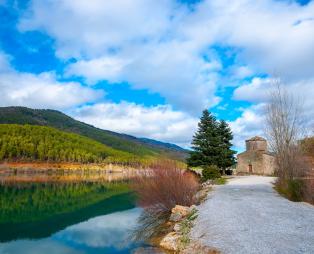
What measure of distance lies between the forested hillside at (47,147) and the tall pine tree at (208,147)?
113641 millimetres

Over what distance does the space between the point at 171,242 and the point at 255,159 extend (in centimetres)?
5227

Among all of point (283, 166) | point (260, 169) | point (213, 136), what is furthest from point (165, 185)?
point (260, 169)

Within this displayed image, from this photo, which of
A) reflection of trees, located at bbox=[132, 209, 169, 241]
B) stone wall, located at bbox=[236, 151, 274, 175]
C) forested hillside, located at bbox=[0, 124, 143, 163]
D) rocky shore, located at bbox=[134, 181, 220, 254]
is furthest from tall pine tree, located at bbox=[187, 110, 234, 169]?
forested hillside, located at bbox=[0, 124, 143, 163]

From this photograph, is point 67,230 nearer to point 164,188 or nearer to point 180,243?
point 164,188

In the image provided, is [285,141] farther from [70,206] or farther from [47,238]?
[70,206]

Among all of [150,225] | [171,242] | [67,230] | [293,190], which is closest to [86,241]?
[67,230]

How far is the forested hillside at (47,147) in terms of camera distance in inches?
5833

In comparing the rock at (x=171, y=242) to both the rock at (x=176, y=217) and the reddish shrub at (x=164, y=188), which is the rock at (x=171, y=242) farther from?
the reddish shrub at (x=164, y=188)

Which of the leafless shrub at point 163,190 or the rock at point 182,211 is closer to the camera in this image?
the rock at point 182,211

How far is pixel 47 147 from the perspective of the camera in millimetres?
159000

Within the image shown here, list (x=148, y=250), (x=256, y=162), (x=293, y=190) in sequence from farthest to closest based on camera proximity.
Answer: (x=256, y=162) < (x=293, y=190) < (x=148, y=250)

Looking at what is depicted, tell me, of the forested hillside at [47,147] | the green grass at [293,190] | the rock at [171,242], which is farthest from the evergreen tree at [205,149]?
the forested hillside at [47,147]

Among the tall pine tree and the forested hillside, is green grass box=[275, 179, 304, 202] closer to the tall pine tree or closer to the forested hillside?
the tall pine tree

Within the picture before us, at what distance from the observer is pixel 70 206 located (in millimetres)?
34094
